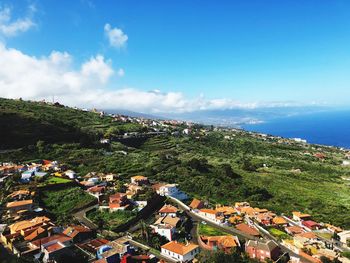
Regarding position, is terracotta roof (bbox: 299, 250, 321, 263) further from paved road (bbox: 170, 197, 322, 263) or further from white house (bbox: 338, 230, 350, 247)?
white house (bbox: 338, 230, 350, 247)

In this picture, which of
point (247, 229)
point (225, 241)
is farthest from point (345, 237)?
point (225, 241)

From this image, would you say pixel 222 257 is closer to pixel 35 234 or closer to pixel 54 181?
pixel 35 234

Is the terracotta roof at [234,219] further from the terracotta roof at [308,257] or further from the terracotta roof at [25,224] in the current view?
the terracotta roof at [25,224]

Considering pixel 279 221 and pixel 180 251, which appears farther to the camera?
pixel 279 221

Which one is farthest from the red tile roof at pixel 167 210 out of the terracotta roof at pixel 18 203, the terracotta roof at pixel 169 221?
the terracotta roof at pixel 18 203

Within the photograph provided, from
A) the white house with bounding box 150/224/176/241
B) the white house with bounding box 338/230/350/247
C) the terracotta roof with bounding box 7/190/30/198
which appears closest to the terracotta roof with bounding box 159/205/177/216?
the white house with bounding box 150/224/176/241

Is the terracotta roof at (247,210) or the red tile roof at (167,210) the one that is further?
the terracotta roof at (247,210)

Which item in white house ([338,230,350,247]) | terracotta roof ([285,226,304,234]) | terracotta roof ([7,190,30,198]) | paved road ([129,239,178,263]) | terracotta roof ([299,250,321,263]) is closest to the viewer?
paved road ([129,239,178,263])
